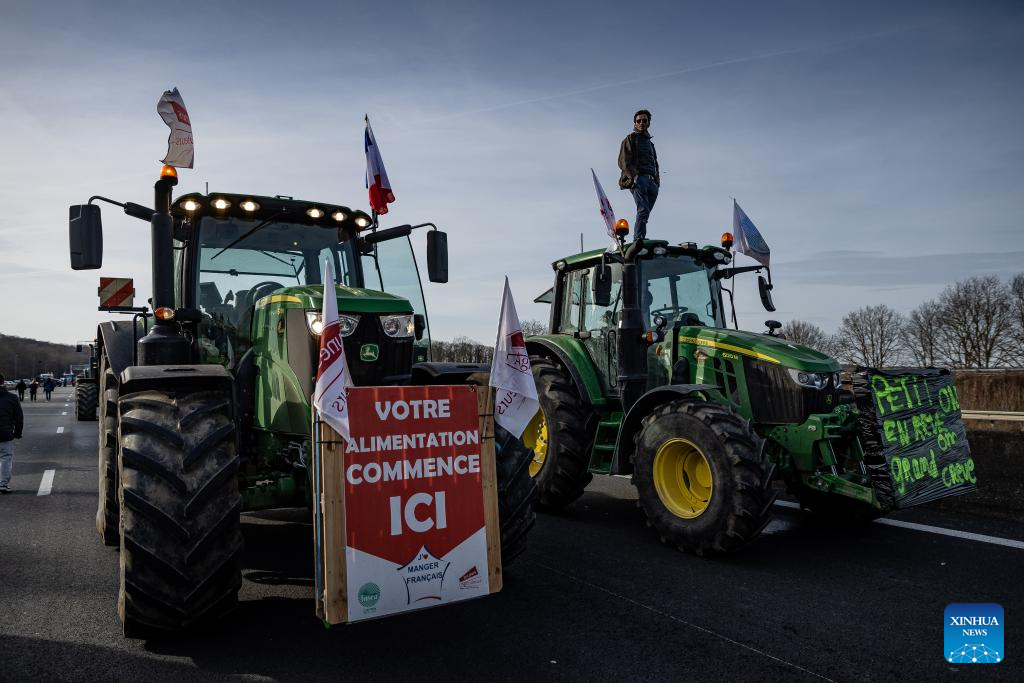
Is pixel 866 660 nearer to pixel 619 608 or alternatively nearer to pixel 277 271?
pixel 619 608

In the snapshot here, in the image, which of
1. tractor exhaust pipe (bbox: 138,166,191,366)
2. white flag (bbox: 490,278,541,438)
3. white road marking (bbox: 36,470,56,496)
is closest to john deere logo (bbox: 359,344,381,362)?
white flag (bbox: 490,278,541,438)

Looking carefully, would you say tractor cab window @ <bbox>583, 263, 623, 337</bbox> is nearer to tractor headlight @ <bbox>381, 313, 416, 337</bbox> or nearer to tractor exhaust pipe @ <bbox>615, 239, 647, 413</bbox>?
tractor exhaust pipe @ <bbox>615, 239, 647, 413</bbox>

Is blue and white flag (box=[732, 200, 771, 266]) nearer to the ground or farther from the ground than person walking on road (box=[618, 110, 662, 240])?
nearer to the ground

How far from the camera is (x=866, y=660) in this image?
371cm

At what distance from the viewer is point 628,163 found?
8.52m

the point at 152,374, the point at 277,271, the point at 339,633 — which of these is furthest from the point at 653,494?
the point at 152,374

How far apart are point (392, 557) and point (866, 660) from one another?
2.42 metres

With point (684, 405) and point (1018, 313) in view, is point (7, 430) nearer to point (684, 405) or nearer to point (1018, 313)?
point (684, 405)

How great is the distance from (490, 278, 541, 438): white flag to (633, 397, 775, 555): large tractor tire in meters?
1.94

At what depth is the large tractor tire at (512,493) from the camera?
4.34 meters

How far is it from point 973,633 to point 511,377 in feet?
9.40

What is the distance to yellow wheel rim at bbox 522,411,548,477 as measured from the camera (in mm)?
7594

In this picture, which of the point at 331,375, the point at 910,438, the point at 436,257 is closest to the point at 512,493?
the point at 331,375

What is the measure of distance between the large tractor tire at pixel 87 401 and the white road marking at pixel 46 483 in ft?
36.8
